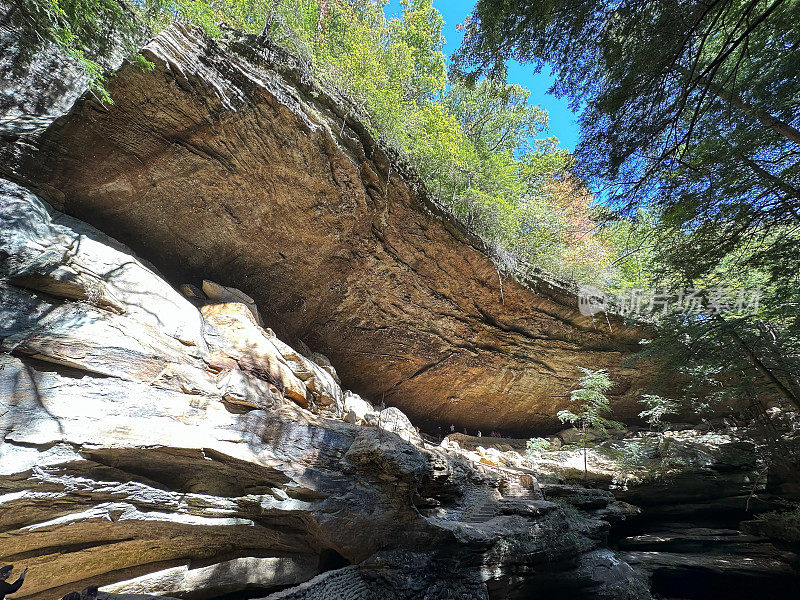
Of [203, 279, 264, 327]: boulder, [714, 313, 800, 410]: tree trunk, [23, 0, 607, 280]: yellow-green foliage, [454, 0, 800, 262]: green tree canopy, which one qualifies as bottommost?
[203, 279, 264, 327]: boulder

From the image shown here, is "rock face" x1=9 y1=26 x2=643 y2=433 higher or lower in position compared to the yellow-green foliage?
lower

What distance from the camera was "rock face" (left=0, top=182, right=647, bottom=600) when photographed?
275 cm

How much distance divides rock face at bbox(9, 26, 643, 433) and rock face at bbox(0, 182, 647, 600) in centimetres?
106

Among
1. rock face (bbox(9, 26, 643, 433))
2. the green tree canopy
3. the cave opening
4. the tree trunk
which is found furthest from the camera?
the tree trunk

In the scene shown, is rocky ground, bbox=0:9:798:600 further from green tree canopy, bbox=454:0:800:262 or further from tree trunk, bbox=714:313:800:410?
green tree canopy, bbox=454:0:800:262

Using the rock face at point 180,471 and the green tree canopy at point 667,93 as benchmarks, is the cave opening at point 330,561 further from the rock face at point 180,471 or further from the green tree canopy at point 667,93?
the green tree canopy at point 667,93

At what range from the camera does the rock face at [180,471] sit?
2.75 m

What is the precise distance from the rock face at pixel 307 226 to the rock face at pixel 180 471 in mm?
1062

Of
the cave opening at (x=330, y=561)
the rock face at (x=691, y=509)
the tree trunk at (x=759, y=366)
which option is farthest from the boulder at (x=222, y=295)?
the tree trunk at (x=759, y=366)

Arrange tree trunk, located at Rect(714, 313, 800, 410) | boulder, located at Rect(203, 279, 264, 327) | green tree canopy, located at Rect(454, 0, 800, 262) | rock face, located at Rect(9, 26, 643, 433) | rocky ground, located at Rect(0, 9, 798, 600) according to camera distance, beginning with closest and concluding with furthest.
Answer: green tree canopy, located at Rect(454, 0, 800, 262)
rocky ground, located at Rect(0, 9, 798, 600)
rock face, located at Rect(9, 26, 643, 433)
tree trunk, located at Rect(714, 313, 800, 410)
boulder, located at Rect(203, 279, 264, 327)

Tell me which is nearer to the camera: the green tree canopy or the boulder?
the green tree canopy

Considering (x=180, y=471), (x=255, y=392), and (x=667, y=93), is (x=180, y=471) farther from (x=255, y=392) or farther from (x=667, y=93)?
(x=667, y=93)

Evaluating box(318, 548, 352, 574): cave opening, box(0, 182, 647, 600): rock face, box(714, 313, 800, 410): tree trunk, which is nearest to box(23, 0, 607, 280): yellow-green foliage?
box(0, 182, 647, 600): rock face

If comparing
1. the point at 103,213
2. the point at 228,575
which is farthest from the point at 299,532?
the point at 103,213
